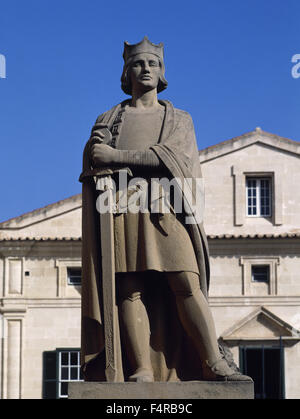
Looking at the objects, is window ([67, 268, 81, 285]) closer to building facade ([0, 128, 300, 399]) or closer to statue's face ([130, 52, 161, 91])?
building facade ([0, 128, 300, 399])

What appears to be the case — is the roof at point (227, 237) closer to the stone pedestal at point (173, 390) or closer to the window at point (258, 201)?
the window at point (258, 201)

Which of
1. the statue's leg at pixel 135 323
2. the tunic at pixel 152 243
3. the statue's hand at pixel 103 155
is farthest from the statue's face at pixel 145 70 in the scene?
the statue's leg at pixel 135 323

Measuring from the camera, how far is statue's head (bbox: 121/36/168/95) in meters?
9.92

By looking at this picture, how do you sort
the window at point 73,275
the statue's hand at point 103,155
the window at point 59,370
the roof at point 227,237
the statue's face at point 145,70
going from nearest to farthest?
the statue's hand at point 103,155 < the statue's face at point 145,70 < the window at point 59,370 < the roof at point 227,237 < the window at point 73,275

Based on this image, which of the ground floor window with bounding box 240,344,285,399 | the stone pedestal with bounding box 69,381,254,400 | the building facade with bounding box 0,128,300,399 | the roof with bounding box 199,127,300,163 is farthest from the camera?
the roof with bounding box 199,127,300,163

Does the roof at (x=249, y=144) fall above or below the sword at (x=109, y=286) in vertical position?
above

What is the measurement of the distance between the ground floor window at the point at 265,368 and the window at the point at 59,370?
5784 millimetres

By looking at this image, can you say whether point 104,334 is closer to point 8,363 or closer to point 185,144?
point 185,144

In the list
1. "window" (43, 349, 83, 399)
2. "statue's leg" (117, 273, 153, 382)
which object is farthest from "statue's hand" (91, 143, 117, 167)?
"window" (43, 349, 83, 399)

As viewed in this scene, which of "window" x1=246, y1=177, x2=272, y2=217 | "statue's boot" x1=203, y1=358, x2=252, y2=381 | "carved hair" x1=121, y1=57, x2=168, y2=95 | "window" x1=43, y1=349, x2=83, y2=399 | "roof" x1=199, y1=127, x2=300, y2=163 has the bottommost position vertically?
"window" x1=43, y1=349, x2=83, y2=399

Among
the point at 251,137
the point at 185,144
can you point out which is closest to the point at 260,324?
→ the point at 251,137

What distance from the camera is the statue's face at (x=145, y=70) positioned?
32.5ft

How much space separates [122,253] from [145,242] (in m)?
0.22

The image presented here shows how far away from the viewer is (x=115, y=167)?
948 cm
